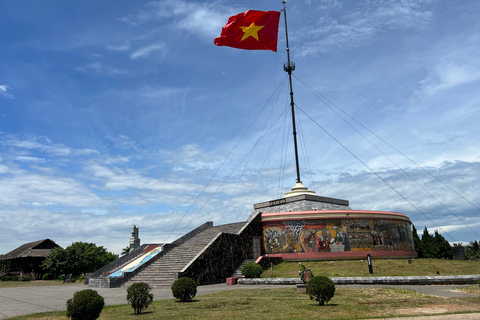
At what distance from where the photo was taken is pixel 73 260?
42.7 m

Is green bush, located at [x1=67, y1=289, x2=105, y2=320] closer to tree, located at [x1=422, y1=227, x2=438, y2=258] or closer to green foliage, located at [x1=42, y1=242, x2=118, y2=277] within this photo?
green foliage, located at [x1=42, y1=242, x2=118, y2=277]

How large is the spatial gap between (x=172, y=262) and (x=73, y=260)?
2223 cm

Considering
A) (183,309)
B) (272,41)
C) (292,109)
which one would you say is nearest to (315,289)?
(183,309)

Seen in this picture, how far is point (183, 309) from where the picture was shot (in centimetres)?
1284

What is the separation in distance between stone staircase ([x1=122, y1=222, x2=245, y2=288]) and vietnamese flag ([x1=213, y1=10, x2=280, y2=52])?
16670mm

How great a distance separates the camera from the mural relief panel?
29609 mm

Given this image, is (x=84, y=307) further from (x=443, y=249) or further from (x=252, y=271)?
(x=443, y=249)

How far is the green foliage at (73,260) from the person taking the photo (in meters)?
42.3

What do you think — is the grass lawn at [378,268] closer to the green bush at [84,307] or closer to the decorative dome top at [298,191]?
the decorative dome top at [298,191]

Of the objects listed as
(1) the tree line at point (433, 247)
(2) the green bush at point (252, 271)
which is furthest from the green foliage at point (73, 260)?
(1) the tree line at point (433, 247)

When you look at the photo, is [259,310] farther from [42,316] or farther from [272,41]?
[272,41]

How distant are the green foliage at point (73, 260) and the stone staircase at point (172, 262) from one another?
18006 millimetres

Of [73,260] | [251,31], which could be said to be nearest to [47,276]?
[73,260]

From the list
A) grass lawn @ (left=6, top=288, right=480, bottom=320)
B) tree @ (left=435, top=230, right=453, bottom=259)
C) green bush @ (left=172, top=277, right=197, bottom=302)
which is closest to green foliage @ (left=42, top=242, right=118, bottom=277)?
grass lawn @ (left=6, top=288, right=480, bottom=320)
